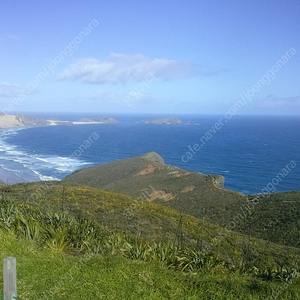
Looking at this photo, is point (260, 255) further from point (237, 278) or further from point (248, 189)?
point (248, 189)

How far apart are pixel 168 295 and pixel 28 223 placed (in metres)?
4.63

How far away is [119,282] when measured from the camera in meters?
6.08

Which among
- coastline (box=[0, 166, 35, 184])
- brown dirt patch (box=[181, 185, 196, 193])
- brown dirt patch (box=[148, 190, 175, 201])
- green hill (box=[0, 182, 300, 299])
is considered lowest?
coastline (box=[0, 166, 35, 184])

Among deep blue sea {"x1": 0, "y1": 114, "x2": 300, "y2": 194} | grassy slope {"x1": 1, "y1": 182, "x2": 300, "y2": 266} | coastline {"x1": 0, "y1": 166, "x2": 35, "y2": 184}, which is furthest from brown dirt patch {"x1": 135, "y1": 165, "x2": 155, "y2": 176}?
grassy slope {"x1": 1, "y1": 182, "x2": 300, "y2": 266}

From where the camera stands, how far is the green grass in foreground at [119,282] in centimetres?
574

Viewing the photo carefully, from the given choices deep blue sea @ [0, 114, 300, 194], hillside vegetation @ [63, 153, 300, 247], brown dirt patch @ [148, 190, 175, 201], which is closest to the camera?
hillside vegetation @ [63, 153, 300, 247]

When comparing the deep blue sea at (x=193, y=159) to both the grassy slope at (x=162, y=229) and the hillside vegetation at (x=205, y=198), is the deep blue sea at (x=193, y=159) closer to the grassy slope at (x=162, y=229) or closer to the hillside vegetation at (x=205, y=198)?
the hillside vegetation at (x=205, y=198)

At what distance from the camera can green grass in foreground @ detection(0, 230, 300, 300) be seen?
5.74 meters

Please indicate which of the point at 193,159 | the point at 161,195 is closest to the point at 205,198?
the point at 161,195

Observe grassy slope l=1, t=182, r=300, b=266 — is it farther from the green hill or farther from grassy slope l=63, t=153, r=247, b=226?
grassy slope l=63, t=153, r=247, b=226

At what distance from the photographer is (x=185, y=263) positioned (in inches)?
304

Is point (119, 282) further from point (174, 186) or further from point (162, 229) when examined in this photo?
point (174, 186)

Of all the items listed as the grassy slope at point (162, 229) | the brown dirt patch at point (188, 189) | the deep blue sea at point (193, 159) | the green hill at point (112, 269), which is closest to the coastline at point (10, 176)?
the deep blue sea at point (193, 159)

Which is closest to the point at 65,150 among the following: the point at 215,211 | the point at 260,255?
the point at 215,211
